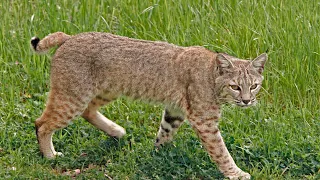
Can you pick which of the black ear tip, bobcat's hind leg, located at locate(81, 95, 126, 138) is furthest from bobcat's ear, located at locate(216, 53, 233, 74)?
the black ear tip

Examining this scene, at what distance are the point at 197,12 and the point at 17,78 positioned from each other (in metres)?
2.09

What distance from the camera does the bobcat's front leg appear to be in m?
6.31

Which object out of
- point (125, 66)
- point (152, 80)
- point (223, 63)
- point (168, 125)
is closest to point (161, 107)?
point (168, 125)

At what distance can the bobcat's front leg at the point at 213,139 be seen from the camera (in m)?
6.31

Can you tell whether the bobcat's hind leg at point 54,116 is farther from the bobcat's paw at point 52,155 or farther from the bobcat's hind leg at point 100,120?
the bobcat's hind leg at point 100,120

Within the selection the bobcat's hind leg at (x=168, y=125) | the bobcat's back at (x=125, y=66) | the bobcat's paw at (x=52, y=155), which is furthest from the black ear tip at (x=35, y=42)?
the bobcat's hind leg at (x=168, y=125)

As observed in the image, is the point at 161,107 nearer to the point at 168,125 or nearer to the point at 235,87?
the point at 168,125

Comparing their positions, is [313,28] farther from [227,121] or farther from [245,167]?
[245,167]

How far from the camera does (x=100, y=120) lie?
23.1ft

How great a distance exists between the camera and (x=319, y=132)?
22.7 ft

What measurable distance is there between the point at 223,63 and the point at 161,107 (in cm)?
132

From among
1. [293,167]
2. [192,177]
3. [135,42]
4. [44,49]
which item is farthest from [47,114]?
[293,167]

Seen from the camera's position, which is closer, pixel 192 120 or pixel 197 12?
pixel 192 120

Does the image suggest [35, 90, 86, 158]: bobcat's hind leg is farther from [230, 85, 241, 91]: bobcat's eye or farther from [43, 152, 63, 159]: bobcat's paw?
[230, 85, 241, 91]: bobcat's eye
